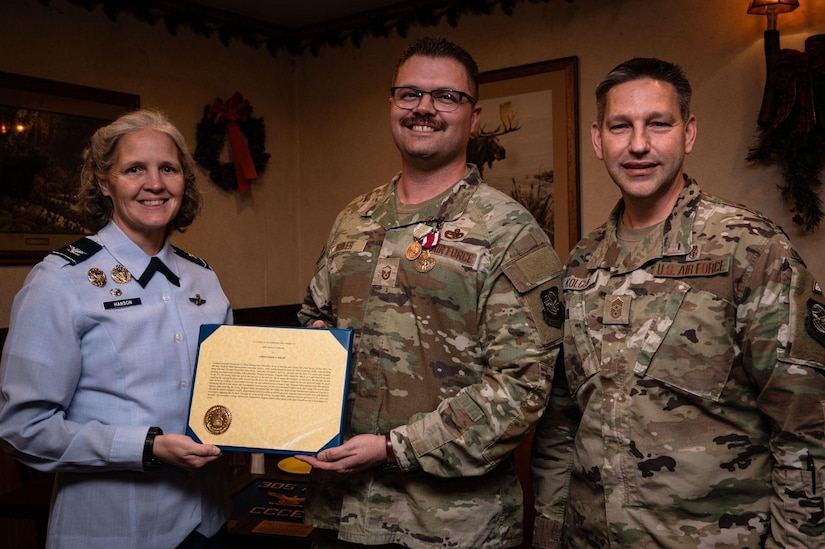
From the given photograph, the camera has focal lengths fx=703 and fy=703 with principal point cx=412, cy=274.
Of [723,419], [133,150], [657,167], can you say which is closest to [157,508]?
[133,150]

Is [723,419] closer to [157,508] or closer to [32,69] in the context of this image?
[157,508]

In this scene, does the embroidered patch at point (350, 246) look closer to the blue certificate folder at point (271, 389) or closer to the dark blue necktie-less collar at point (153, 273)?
the blue certificate folder at point (271, 389)

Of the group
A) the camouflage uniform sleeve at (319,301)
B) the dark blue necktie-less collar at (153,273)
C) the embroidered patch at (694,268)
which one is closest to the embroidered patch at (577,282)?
the embroidered patch at (694,268)

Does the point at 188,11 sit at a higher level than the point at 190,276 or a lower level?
higher

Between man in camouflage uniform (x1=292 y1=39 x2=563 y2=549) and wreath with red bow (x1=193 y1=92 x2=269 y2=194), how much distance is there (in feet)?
9.71

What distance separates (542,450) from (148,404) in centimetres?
95

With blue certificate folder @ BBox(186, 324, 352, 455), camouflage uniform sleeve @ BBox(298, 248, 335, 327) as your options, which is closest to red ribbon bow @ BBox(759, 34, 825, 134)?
camouflage uniform sleeve @ BBox(298, 248, 335, 327)

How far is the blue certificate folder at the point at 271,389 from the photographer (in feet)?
5.16

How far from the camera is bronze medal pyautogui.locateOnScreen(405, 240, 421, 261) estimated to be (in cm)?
170

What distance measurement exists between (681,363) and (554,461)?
1.44 feet

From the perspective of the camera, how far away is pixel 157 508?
5.25 ft

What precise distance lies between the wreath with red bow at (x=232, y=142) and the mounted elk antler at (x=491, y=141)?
1486 mm

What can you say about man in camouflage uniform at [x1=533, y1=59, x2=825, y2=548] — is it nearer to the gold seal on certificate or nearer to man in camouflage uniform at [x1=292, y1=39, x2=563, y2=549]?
man in camouflage uniform at [x1=292, y1=39, x2=563, y2=549]

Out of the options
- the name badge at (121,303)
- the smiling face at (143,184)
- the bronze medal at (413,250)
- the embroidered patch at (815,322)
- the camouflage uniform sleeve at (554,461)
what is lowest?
the camouflage uniform sleeve at (554,461)
